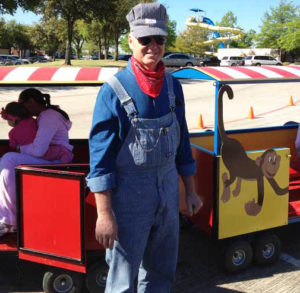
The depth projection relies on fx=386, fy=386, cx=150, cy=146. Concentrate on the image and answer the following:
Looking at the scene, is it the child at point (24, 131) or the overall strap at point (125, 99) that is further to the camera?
the child at point (24, 131)

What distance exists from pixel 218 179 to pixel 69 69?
1554 millimetres

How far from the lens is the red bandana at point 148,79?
76.3 inches

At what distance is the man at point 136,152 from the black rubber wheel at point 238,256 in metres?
1.56

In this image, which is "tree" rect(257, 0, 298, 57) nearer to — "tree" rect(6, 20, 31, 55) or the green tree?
the green tree

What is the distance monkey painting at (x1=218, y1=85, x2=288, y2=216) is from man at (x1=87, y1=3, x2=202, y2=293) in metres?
1.26

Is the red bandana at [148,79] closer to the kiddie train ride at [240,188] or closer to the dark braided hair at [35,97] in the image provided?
the kiddie train ride at [240,188]

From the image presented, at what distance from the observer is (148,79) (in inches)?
76.4

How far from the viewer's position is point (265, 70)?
3.70 m

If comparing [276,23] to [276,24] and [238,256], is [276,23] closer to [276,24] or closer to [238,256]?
[276,24]

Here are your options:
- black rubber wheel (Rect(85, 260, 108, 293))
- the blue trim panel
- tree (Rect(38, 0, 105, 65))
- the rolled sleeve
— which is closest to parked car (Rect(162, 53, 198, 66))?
tree (Rect(38, 0, 105, 65))

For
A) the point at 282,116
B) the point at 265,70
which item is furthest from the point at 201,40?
the point at 265,70

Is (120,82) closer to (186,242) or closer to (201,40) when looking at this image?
(186,242)

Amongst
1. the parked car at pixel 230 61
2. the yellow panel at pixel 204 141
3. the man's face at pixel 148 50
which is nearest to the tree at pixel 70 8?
the parked car at pixel 230 61

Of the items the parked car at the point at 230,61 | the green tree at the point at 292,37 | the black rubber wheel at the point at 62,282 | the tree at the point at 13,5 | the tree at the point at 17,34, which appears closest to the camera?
the black rubber wheel at the point at 62,282
